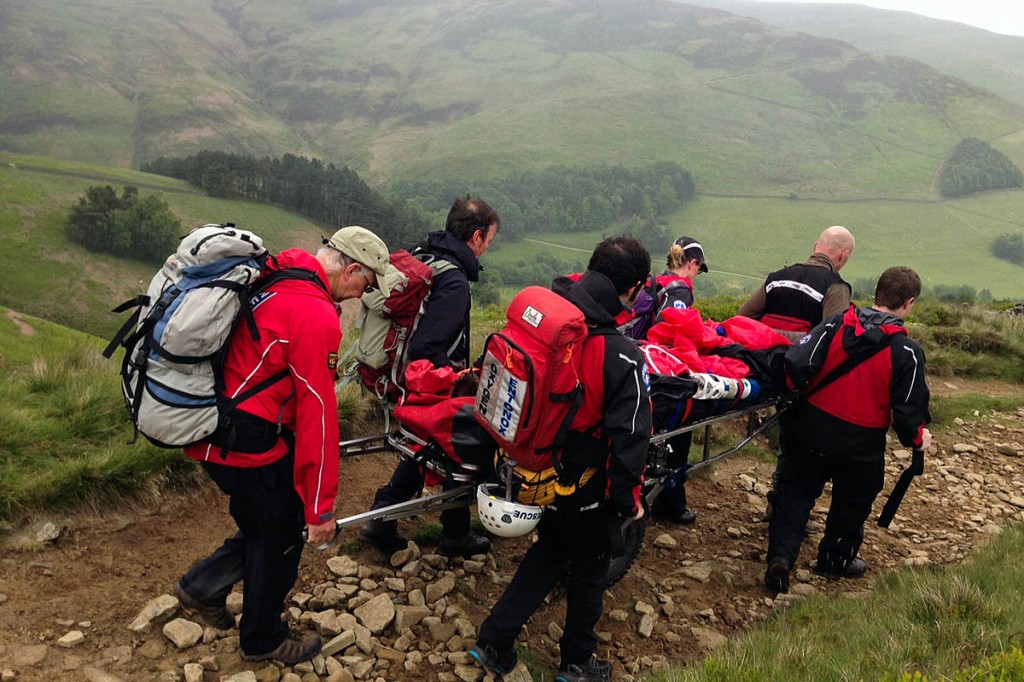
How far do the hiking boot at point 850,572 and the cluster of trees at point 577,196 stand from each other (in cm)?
11661

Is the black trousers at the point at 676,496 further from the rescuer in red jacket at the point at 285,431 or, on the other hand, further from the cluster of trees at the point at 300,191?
the cluster of trees at the point at 300,191

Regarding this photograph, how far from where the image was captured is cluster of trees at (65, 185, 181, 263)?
69.6m

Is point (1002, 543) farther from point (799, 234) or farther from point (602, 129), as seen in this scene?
point (602, 129)

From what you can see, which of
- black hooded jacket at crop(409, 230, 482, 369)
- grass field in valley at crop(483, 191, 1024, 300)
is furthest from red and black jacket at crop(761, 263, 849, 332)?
grass field in valley at crop(483, 191, 1024, 300)

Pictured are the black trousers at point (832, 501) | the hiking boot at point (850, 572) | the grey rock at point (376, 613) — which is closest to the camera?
the grey rock at point (376, 613)

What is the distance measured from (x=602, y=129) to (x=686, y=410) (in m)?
184

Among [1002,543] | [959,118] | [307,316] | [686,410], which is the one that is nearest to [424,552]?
[686,410]

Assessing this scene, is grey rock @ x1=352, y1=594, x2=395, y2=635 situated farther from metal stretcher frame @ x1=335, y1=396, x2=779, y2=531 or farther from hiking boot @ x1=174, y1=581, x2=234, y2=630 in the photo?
hiking boot @ x1=174, y1=581, x2=234, y2=630

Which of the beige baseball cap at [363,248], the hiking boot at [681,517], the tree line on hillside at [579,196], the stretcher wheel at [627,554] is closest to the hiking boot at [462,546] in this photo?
the stretcher wheel at [627,554]

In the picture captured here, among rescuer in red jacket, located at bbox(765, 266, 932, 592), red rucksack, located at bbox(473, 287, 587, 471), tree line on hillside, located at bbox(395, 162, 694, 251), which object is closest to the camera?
red rucksack, located at bbox(473, 287, 587, 471)

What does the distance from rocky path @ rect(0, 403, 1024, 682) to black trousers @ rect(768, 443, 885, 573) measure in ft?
1.13

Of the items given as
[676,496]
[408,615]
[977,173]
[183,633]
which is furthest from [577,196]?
[183,633]

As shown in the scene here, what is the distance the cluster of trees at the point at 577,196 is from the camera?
12938 cm

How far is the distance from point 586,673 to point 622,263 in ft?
8.13
